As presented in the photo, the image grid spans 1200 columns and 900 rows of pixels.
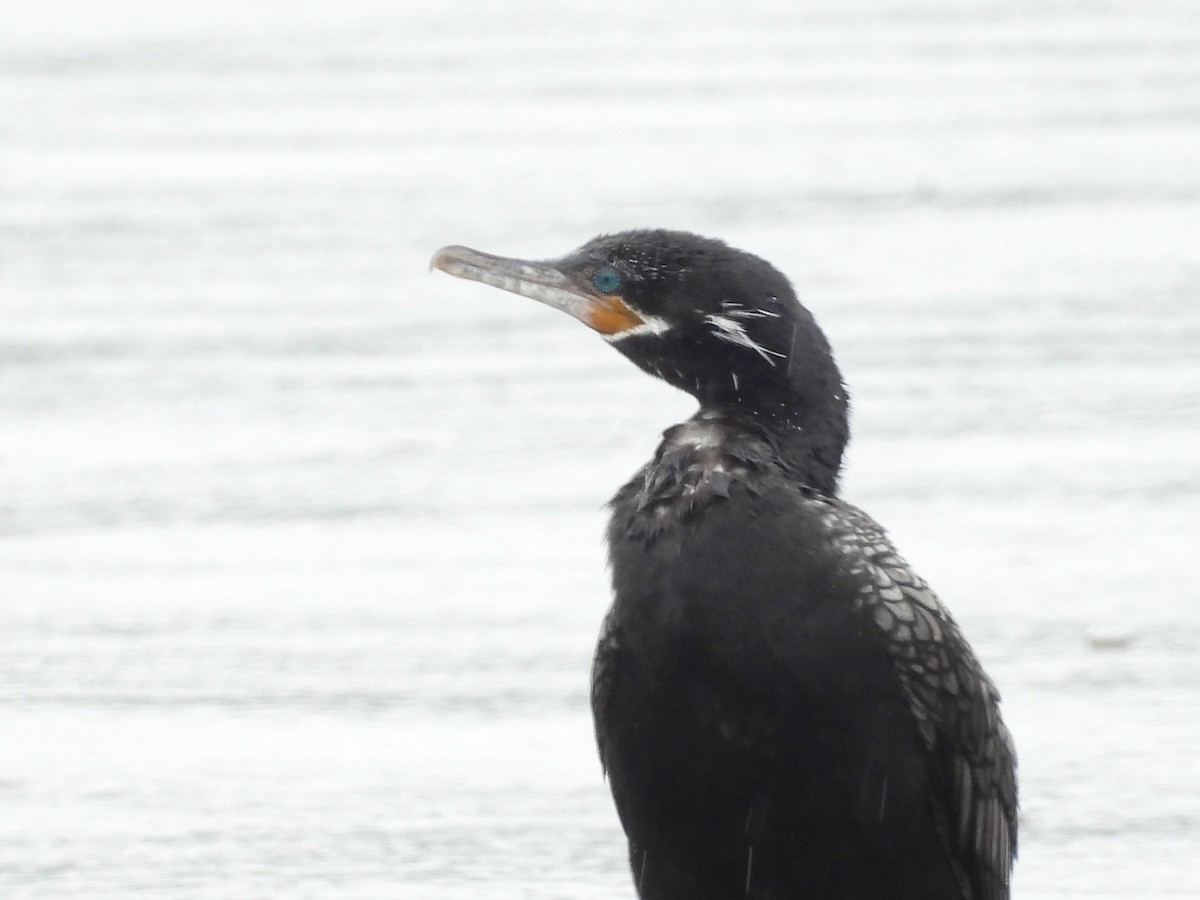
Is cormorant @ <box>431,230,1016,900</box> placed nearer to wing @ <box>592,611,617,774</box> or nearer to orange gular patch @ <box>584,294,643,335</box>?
wing @ <box>592,611,617,774</box>

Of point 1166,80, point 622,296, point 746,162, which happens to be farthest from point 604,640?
point 1166,80

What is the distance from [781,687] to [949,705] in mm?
298

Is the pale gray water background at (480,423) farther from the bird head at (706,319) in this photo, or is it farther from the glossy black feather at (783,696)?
the bird head at (706,319)

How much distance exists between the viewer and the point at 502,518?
693 cm

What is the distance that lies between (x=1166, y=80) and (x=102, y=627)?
8.39m

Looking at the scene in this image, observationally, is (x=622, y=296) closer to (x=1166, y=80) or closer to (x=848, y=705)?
(x=848, y=705)

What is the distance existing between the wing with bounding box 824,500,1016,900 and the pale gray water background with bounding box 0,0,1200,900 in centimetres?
76

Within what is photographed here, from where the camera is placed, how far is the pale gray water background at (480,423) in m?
5.11

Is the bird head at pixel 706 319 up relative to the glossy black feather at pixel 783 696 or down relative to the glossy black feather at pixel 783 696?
up

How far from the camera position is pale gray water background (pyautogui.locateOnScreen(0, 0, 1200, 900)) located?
511 cm

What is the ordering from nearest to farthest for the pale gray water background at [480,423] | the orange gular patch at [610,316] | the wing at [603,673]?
the wing at [603,673] → the orange gular patch at [610,316] → the pale gray water background at [480,423]

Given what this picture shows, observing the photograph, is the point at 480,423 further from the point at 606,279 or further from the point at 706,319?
the point at 706,319

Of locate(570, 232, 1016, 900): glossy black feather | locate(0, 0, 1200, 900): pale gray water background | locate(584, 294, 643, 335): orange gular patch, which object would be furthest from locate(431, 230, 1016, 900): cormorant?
locate(0, 0, 1200, 900): pale gray water background

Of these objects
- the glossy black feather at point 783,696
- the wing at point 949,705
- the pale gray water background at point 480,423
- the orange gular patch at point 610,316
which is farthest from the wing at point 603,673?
the pale gray water background at point 480,423
